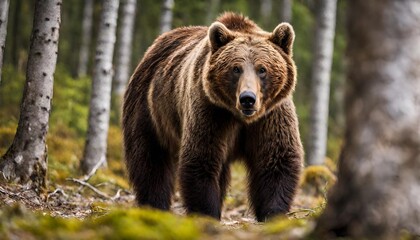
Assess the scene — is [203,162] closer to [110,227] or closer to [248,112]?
[248,112]

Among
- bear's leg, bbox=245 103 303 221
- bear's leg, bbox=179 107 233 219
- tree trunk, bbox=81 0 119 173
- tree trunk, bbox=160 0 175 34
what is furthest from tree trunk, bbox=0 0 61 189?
tree trunk, bbox=160 0 175 34

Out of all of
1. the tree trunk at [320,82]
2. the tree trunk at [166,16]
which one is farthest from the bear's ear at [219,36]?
the tree trunk at [166,16]

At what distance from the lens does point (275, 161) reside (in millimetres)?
6320

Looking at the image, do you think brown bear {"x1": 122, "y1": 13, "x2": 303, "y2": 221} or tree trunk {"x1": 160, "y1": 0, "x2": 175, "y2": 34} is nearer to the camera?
brown bear {"x1": 122, "y1": 13, "x2": 303, "y2": 221}

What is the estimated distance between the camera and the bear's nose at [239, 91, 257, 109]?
19.3ft

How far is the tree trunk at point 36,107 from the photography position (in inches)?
280

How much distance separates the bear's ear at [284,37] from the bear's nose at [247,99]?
998mm

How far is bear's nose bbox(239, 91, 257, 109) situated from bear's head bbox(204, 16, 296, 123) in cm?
4

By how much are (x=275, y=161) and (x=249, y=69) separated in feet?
3.27

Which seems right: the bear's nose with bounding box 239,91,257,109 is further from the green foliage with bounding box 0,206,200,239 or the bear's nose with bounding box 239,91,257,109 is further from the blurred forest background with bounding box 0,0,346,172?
the blurred forest background with bounding box 0,0,346,172

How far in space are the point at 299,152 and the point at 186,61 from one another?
6.29ft

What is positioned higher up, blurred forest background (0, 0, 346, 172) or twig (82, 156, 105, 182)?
blurred forest background (0, 0, 346, 172)

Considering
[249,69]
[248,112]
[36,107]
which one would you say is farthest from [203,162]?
[36,107]

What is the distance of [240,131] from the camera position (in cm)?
659
